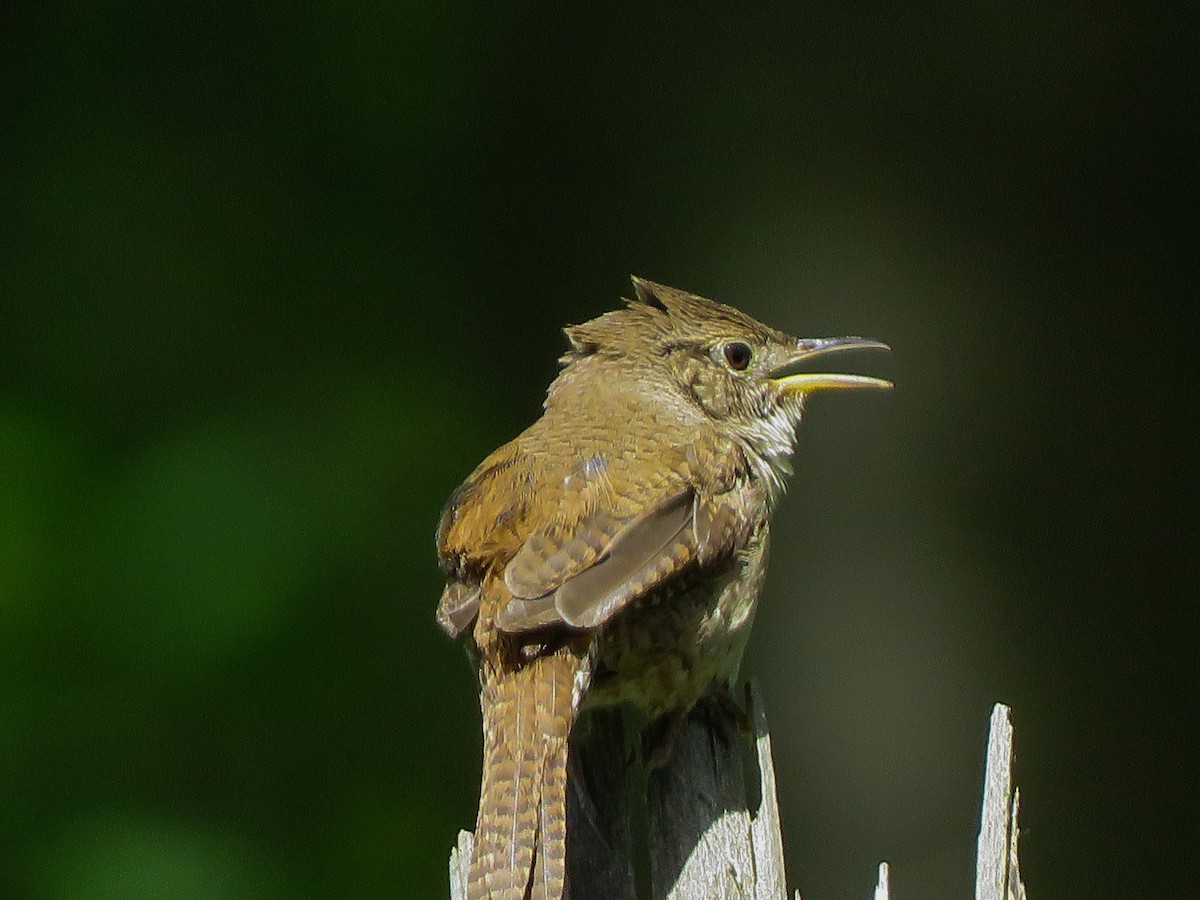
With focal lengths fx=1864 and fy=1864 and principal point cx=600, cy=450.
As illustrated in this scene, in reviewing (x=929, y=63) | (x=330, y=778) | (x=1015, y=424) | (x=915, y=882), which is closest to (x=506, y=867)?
(x=330, y=778)

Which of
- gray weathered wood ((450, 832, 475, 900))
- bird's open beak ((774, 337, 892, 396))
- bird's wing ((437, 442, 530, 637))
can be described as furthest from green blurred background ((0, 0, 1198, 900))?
gray weathered wood ((450, 832, 475, 900))

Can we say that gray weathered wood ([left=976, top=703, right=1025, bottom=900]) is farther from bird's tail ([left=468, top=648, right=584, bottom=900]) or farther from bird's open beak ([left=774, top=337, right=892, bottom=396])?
bird's open beak ([left=774, top=337, right=892, bottom=396])

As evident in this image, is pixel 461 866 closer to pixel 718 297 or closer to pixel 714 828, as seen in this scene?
pixel 714 828

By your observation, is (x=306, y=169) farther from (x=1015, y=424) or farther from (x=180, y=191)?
(x=1015, y=424)

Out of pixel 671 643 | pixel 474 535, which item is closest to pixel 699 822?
pixel 671 643

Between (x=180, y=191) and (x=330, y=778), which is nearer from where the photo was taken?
(x=330, y=778)
